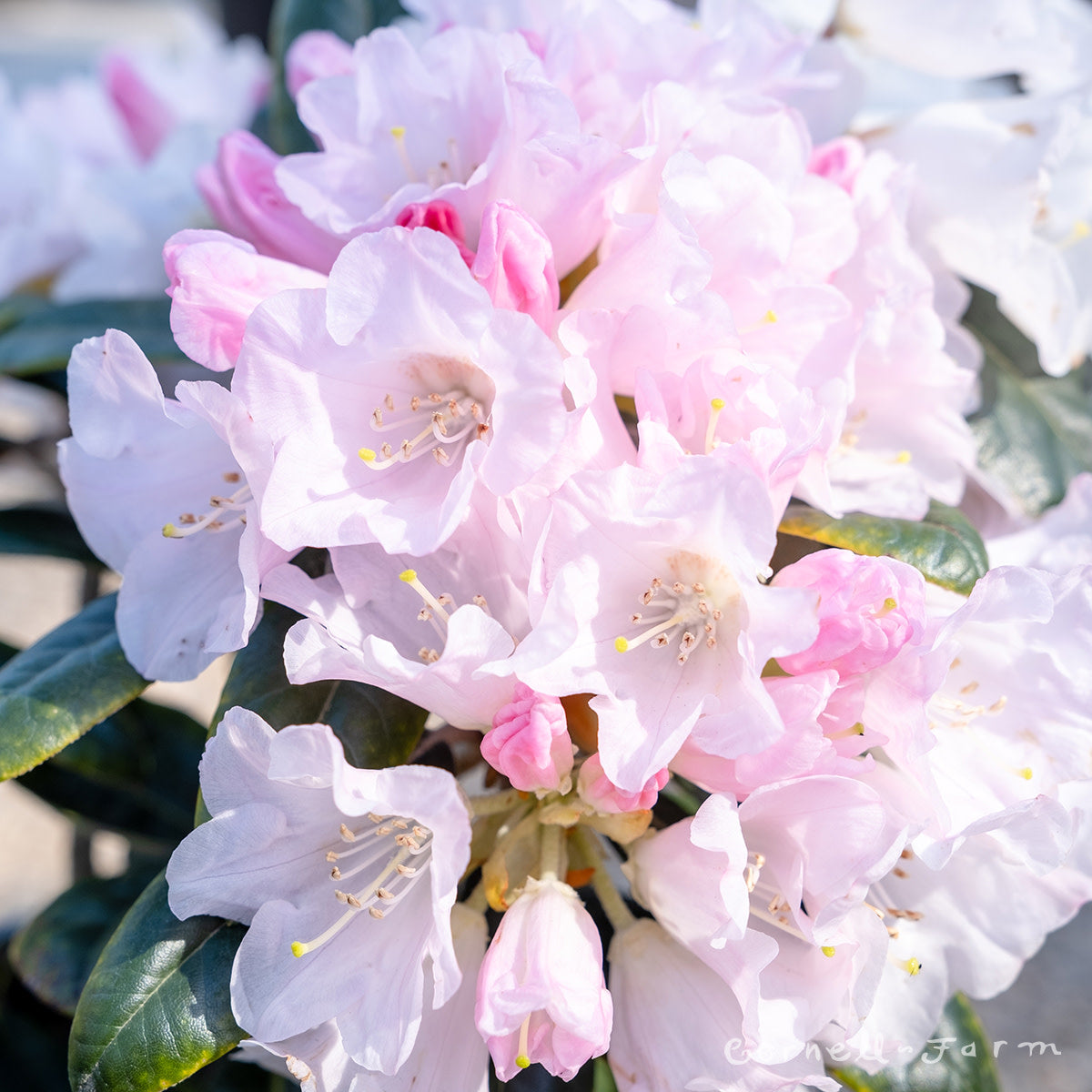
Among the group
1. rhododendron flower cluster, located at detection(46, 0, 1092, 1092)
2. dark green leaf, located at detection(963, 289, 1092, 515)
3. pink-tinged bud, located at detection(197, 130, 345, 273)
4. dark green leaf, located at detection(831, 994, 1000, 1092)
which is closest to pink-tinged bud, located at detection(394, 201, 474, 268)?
rhododendron flower cluster, located at detection(46, 0, 1092, 1092)

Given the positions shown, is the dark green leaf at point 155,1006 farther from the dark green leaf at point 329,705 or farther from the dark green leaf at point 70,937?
the dark green leaf at point 70,937

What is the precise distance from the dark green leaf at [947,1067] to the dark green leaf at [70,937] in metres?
0.65

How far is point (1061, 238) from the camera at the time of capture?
94 cm

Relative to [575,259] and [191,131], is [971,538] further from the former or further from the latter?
[191,131]

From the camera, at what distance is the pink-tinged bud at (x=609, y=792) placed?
0.62 meters

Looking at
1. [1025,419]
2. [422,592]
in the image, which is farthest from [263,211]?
[1025,419]

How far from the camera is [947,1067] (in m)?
0.87

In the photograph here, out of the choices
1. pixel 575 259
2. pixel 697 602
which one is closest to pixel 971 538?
pixel 697 602

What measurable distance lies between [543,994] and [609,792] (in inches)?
4.4

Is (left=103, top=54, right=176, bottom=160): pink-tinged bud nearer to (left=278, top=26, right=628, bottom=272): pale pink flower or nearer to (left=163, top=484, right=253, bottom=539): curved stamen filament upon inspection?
(left=278, top=26, right=628, bottom=272): pale pink flower

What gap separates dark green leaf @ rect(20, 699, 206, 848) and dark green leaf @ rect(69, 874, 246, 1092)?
0.43 m

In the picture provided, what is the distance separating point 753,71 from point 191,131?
0.70 meters

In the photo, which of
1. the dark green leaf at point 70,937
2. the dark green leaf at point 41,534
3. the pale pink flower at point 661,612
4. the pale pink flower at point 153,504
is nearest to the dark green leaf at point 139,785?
the dark green leaf at point 70,937

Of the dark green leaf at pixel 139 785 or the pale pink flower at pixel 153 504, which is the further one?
the dark green leaf at pixel 139 785
